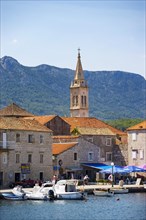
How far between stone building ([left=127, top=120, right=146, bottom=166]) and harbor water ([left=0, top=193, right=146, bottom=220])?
25149 mm

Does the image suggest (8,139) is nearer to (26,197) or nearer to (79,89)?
(26,197)

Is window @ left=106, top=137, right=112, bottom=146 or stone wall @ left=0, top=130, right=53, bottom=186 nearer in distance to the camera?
stone wall @ left=0, top=130, right=53, bottom=186

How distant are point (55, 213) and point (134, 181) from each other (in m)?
37.9

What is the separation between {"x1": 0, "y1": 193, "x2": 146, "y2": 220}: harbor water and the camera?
55.8m

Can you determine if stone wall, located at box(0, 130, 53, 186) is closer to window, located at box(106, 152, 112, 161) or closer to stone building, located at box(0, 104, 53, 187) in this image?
stone building, located at box(0, 104, 53, 187)

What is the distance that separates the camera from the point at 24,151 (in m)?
83.8

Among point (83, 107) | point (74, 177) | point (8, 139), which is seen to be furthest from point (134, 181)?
point (83, 107)

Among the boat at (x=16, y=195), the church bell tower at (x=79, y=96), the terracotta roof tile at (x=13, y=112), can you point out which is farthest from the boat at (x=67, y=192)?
the church bell tower at (x=79, y=96)

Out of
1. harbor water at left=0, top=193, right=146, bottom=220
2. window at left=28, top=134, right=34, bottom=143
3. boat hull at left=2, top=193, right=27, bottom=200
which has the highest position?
window at left=28, top=134, right=34, bottom=143

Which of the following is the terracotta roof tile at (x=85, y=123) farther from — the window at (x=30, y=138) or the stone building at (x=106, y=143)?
the window at (x=30, y=138)

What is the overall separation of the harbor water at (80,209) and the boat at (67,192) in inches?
50.0

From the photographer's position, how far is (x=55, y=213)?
58094 millimetres

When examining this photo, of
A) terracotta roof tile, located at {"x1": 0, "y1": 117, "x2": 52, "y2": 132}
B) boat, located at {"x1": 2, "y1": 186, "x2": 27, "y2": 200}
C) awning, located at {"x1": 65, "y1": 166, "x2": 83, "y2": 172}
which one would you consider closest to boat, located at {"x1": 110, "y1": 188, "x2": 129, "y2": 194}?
boat, located at {"x1": 2, "y1": 186, "x2": 27, "y2": 200}

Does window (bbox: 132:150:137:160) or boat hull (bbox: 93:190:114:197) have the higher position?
window (bbox: 132:150:137:160)
